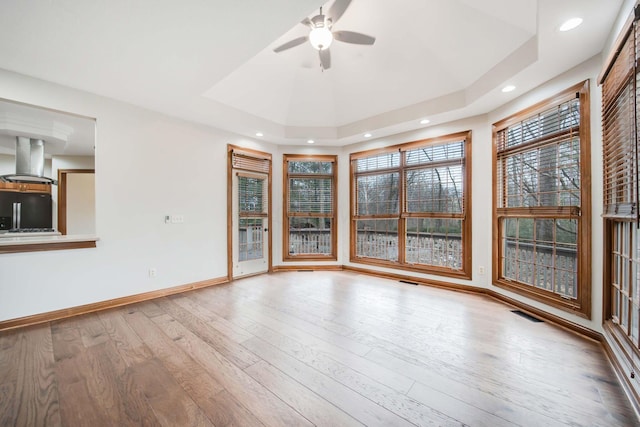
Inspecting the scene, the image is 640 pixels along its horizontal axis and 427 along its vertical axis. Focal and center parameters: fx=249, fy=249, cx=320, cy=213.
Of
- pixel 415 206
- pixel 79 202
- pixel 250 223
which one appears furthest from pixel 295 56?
pixel 79 202

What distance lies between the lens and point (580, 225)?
244cm

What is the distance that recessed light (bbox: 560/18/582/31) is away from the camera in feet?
6.15

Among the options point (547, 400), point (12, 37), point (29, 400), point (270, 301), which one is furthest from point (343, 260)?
point (12, 37)

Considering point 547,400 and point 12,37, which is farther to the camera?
point 12,37

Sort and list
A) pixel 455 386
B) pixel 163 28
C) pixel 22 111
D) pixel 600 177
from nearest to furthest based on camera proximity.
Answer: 1. pixel 455 386
2. pixel 163 28
3. pixel 600 177
4. pixel 22 111

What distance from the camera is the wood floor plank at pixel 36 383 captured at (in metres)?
1.44

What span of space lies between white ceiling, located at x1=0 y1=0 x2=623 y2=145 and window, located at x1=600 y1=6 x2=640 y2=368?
1.52 ft

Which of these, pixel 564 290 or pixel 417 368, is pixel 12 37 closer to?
pixel 417 368

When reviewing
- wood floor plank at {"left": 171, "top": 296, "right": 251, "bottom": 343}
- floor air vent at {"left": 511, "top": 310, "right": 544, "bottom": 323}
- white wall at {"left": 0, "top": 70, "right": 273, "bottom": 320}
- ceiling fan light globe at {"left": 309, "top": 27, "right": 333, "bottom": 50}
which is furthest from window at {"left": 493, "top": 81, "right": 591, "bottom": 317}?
white wall at {"left": 0, "top": 70, "right": 273, "bottom": 320}

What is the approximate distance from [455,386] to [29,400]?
2.74 metres

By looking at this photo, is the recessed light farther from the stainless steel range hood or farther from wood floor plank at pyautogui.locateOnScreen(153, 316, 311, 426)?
the stainless steel range hood

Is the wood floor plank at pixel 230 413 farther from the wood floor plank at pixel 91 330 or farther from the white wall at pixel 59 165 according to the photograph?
the white wall at pixel 59 165

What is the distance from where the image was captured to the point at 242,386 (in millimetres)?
1679

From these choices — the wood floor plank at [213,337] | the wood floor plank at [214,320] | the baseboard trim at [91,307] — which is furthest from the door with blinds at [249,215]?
the wood floor plank at [213,337]
